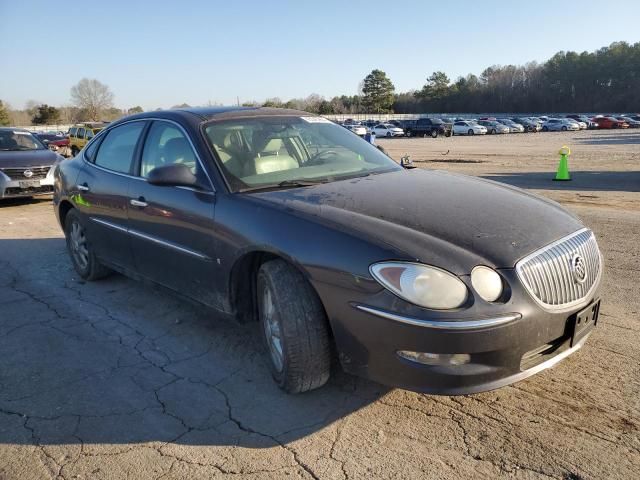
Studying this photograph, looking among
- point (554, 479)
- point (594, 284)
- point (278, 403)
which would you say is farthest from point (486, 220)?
point (278, 403)

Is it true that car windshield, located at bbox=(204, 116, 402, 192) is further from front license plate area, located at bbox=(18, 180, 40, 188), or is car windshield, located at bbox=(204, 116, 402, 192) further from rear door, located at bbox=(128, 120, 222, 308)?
front license plate area, located at bbox=(18, 180, 40, 188)

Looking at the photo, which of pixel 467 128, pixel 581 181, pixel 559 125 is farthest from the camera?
pixel 559 125

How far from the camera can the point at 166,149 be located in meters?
4.03

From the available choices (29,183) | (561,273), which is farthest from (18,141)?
(561,273)

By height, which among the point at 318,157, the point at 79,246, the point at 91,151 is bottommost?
the point at 79,246

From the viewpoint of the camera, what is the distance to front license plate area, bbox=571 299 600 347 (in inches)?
106

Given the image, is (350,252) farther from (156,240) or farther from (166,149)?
(166,149)

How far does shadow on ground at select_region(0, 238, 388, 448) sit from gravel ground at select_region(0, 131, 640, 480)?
1 cm

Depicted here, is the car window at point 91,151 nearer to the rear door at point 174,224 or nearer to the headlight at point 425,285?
the rear door at point 174,224

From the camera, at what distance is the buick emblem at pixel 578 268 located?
2.73 meters

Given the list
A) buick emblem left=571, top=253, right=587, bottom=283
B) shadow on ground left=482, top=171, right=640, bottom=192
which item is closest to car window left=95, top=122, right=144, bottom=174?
buick emblem left=571, top=253, right=587, bottom=283

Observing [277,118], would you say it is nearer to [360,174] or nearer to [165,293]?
[360,174]

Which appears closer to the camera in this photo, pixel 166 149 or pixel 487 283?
pixel 487 283

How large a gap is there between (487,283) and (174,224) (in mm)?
2202
